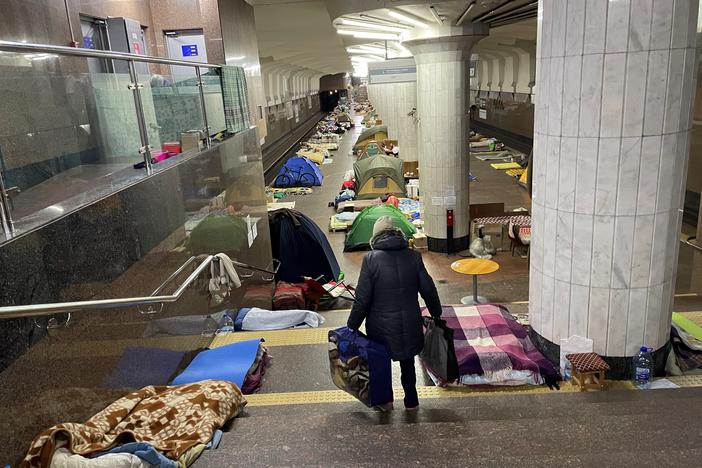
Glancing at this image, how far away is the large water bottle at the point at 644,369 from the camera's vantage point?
4672 millimetres

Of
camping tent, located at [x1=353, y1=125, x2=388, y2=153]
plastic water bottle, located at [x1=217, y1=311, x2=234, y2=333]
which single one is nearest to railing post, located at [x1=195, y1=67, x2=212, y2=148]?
plastic water bottle, located at [x1=217, y1=311, x2=234, y2=333]

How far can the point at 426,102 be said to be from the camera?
11375mm

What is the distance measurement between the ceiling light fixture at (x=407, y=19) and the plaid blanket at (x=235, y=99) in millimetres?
2701

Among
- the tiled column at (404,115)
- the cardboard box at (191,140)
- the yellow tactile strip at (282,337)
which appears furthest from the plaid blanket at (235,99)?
the tiled column at (404,115)

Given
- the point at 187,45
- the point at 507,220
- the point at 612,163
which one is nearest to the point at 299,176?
the point at 187,45

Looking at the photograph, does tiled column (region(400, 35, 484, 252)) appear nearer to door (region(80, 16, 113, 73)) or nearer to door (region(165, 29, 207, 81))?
door (region(165, 29, 207, 81))

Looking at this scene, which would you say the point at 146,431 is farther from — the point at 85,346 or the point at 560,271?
the point at 560,271

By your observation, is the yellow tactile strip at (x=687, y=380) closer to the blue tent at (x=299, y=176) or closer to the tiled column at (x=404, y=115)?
the blue tent at (x=299, y=176)

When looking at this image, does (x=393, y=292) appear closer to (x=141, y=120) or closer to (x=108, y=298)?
(x=108, y=298)

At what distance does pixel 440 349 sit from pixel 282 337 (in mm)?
2651

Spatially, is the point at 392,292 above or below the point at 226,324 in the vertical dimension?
above

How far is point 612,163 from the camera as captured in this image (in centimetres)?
436

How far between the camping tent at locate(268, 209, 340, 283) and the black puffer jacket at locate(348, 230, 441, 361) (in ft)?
20.6

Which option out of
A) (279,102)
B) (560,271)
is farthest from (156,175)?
(279,102)
